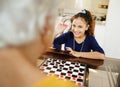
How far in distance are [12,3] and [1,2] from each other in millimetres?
15

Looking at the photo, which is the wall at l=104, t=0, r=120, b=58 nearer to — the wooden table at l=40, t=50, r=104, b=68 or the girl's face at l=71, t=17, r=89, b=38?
the girl's face at l=71, t=17, r=89, b=38

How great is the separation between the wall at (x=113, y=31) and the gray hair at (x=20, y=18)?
3.11m

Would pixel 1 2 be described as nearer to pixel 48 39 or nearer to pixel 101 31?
pixel 48 39

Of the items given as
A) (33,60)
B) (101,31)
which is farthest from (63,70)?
(101,31)

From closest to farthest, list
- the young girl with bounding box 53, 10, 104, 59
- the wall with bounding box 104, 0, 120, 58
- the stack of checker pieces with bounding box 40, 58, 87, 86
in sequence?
the stack of checker pieces with bounding box 40, 58, 87, 86 < the young girl with bounding box 53, 10, 104, 59 < the wall with bounding box 104, 0, 120, 58

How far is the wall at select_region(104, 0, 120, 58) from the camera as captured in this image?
3221 millimetres

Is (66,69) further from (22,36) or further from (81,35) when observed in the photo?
(22,36)

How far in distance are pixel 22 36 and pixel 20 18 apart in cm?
3

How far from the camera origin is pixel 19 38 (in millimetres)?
279

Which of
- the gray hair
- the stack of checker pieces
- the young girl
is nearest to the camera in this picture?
the gray hair

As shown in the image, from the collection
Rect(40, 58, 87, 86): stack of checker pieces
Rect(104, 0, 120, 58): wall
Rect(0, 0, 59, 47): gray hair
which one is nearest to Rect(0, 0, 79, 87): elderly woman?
Rect(0, 0, 59, 47): gray hair

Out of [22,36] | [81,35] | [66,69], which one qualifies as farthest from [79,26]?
[22,36]

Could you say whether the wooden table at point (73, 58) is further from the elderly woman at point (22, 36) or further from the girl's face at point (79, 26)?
the elderly woman at point (22, 36)

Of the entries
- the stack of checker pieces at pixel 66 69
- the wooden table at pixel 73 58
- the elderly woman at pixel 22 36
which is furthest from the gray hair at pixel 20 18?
the wooden table at pixel 73 58
